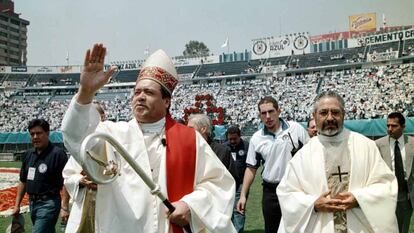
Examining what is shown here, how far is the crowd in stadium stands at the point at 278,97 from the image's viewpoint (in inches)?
1639

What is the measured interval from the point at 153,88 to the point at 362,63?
51.9 metres

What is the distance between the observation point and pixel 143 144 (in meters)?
3.01

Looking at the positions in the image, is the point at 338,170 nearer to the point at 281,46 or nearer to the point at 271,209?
the point at 271,209

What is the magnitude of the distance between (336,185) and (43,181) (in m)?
3.67

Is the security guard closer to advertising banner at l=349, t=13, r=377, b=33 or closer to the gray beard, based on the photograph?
the gray beard

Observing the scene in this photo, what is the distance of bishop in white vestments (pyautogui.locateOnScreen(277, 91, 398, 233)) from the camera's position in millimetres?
3604

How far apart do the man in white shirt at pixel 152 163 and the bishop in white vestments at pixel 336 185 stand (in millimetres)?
922

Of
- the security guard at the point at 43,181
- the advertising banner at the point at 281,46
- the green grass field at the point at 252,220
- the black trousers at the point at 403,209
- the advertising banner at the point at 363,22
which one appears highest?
the advertising banner at the point at 363,22

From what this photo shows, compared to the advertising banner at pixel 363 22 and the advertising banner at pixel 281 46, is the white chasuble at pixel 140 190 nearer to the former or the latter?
the advertising banner at pixel 281 46

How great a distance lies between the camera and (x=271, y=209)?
18.0 ft

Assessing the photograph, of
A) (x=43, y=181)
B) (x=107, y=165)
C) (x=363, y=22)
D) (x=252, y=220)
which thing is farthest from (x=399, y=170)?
(x=363, y=22)

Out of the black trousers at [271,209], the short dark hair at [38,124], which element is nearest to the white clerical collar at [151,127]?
the black trousers at [271,209]

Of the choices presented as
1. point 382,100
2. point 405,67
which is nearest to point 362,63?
point 405,67

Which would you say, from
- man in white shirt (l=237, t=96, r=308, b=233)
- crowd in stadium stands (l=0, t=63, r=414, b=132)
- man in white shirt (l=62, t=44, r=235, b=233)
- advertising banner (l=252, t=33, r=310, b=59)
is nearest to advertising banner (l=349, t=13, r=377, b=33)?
advertising banner (l=252, t=33, r=310, b=59)
